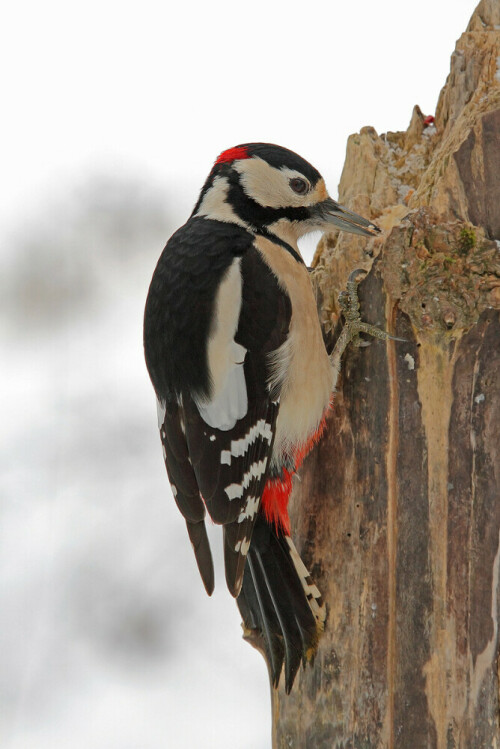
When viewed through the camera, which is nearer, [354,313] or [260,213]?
[354,313]

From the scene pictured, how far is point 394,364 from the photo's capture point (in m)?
2.20

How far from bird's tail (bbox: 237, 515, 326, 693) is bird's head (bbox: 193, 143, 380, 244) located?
901 mm

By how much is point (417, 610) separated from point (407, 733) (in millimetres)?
285

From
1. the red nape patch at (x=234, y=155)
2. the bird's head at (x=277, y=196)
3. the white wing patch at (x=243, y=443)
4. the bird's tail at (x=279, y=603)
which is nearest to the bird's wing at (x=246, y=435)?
the white wing patch at (x=243, y=443)

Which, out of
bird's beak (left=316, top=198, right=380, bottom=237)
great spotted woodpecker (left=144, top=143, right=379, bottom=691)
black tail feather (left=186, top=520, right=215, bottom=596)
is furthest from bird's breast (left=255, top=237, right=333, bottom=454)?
black tail feather (left=186, top=520, right=215, bottom=596)

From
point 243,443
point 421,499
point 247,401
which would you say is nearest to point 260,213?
point 247,401

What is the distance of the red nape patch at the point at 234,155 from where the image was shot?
104 inches

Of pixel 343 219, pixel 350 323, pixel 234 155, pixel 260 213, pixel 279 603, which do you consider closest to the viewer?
pixel 279 603

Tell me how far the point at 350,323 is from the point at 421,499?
0.52 metres

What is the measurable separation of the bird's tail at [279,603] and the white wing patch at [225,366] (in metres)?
0.32

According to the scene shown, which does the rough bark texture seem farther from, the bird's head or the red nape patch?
the red nape patch

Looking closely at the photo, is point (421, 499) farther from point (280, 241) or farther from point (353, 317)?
point (280, 241)

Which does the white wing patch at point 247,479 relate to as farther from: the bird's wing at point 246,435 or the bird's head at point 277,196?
the bird's head at point 277,196

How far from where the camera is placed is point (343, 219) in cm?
245
